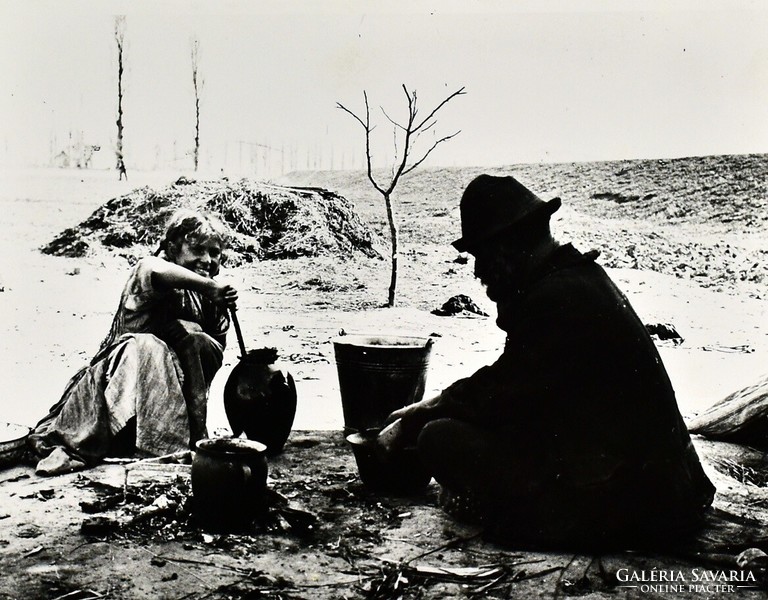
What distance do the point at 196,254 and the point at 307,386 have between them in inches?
88.0

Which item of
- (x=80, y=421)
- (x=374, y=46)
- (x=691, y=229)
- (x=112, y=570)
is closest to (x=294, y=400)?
(x=80, y=421)

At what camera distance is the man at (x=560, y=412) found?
3.03 metres

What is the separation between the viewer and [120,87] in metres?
7.12

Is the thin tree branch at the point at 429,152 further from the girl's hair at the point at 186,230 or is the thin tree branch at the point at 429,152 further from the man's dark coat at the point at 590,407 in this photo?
the man's dark coat at the point at 590,407

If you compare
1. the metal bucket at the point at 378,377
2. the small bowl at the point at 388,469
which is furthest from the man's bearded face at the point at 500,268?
the metal bucket at the point at 378,377

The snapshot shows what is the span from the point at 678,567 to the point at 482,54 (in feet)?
16.5

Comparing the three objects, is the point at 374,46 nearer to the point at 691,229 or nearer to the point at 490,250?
the point at 490,250

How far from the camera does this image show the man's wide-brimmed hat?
3.17 meters

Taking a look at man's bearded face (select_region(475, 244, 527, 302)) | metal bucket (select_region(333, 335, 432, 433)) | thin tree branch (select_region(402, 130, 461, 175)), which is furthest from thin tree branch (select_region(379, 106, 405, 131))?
man's bearded face (select_region(475, 244, 527, 302))

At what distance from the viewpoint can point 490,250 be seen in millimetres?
3250

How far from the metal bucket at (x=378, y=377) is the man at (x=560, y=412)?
77.8 inches

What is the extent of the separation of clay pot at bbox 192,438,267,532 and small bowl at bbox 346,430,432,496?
0.61m

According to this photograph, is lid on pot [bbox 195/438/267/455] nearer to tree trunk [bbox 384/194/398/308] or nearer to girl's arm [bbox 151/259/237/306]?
girl's arm [bbox 151/259/237/306]

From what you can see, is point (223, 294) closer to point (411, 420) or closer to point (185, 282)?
point (185, 282)
